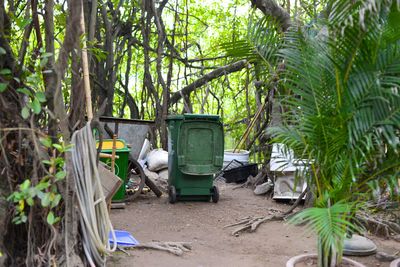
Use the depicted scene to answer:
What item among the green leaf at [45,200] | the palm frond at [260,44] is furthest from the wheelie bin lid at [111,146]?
the green leaf at [45,200]

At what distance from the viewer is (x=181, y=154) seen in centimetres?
608

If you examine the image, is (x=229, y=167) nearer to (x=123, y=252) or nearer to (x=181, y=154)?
(x=181, y=154)

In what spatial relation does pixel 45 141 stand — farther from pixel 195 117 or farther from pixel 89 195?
pixel 195 117

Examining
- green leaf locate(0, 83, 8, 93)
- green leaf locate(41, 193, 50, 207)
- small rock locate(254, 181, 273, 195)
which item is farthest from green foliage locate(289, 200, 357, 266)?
small rock locate(254, 181, 273, 195)

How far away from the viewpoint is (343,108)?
2949mm

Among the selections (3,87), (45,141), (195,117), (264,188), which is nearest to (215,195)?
(195,117)

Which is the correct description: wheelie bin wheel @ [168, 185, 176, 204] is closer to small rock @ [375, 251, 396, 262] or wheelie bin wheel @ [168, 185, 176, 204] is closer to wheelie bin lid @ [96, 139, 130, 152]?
wheelie bin lid @ [96, 139, 130, 152]

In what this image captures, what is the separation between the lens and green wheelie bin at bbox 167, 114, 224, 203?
6109 millimetres

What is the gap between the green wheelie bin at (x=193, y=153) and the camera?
6109mm

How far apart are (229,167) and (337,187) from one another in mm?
6028

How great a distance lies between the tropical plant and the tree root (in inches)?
51.3

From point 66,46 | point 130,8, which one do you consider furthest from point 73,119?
point 130,8

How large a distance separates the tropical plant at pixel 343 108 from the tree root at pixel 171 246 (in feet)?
4.27

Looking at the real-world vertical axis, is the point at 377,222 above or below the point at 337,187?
below
